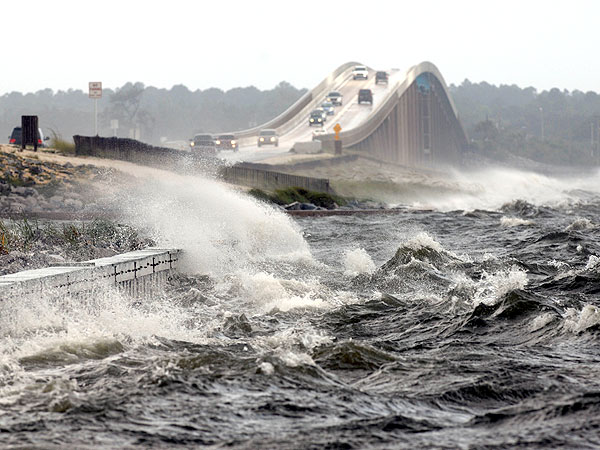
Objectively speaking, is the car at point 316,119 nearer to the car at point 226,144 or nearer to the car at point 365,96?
the car at point 365,96

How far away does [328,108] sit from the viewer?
100000mm

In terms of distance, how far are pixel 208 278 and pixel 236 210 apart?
686cm

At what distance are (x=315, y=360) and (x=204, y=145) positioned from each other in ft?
193

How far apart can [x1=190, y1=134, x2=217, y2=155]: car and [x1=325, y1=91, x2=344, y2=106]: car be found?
35.8m

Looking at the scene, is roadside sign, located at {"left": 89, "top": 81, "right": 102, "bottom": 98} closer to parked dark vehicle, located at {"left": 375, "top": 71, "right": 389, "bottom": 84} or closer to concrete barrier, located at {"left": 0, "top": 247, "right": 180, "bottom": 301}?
concrete barrier, located at {"left": 0, "top": 247, "right": 180, "bottom": 301}

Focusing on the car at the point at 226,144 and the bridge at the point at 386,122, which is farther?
the bridge at the point at 386,122

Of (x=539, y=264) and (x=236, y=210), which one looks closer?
(x=539, y=264)

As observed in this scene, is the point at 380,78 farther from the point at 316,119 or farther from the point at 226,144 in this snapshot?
the point at 226,144

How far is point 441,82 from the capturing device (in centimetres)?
11694

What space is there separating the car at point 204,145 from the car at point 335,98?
117ft

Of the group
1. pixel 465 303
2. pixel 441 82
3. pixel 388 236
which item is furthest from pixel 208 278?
pixel 441 82

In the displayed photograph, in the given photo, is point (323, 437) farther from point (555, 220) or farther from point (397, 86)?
point (397, 86)

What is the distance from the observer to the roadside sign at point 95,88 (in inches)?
1957

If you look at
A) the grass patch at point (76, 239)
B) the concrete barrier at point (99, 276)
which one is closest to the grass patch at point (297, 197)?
the grass patch at point (76, 239)
